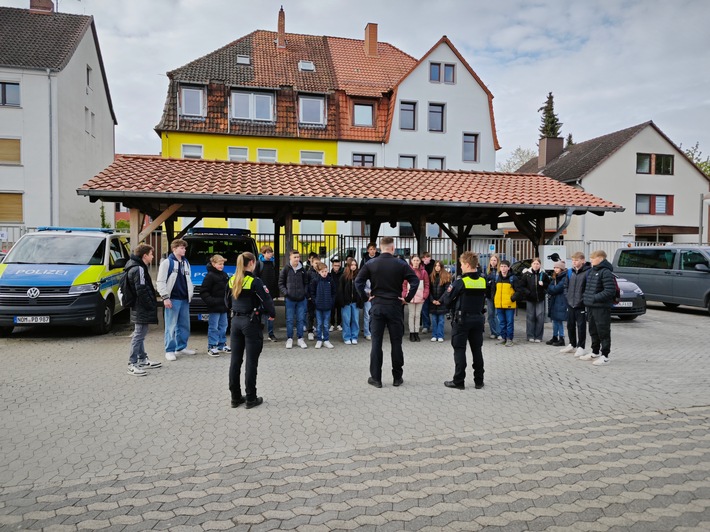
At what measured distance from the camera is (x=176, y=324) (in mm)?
8633

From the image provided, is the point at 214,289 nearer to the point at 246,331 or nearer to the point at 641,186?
the point at 246,331

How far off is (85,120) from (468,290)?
1182 inches

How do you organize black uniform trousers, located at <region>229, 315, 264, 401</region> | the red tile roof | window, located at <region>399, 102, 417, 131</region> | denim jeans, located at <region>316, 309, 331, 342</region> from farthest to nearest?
window, located at <region>399, 102, 417, 131</region>
the red tile roof
denim jeans, located at <region>316, 309, 331, 342</region>
black uniform trousers, located at <region>229, 315, 264, 401</region>

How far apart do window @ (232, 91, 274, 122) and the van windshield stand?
735 inches

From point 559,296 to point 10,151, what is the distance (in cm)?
2686

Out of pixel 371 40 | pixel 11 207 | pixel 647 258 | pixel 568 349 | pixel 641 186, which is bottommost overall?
pixel 568 349

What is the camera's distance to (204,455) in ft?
14.8

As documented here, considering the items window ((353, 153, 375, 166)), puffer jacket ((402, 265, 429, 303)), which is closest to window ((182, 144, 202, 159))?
window ((353, 153, 375, 166))

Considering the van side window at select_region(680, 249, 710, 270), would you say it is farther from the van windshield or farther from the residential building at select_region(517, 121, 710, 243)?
the residential building at select_region(517, 121, 710, 243)

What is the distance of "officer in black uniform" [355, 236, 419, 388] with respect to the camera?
22.3ft

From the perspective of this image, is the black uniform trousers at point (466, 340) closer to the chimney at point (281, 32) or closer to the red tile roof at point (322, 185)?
the red tile roof at point (322, 185)

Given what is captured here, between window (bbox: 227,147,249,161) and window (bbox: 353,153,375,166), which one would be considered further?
window (bbox: 353,153,375,166)

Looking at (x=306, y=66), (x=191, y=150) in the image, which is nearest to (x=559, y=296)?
(x=191, y=150)

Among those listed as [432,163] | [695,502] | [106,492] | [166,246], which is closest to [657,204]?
[432,163]
